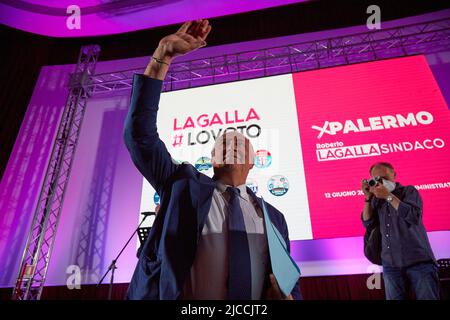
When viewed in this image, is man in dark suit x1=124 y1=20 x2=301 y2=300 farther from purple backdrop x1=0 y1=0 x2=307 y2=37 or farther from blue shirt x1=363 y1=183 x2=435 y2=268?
purple backdrop x1=0 y1=0 x2=307 y2=37

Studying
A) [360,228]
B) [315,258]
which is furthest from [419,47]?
[315,258]

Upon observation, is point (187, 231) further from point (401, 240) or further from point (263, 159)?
point (263, 159)

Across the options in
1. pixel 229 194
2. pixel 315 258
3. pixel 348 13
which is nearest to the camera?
pixel 229 194

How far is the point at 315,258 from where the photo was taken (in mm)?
3330

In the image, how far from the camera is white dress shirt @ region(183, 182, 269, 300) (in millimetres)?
715

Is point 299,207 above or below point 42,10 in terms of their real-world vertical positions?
below

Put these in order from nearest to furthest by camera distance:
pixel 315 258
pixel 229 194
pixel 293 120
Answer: pixel 229 194, pixel 315 258, pixel 293 120

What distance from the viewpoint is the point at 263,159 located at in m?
3.47

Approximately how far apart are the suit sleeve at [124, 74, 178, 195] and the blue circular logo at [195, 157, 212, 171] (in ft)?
8.85

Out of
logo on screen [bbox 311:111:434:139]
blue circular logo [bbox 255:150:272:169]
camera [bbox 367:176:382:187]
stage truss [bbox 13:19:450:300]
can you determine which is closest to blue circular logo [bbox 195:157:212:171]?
blue circular logo [bbox 255:150:272:169]

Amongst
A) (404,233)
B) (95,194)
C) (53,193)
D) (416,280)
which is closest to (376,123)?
(404,233)
